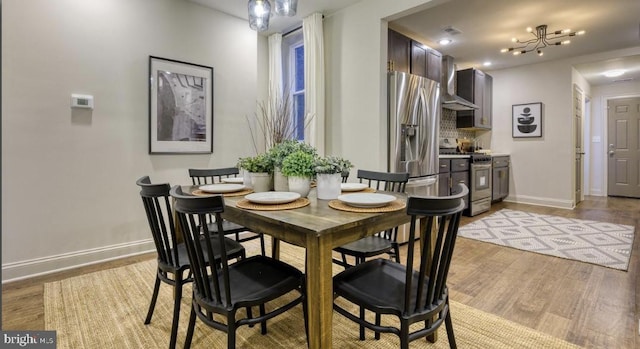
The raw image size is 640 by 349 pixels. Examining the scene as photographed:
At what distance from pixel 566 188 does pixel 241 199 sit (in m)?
5.72

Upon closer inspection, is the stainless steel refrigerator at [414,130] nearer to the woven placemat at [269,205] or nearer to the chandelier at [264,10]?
the chandelier at [264,10]

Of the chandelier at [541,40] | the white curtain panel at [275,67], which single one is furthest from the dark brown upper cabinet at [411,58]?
the white curtain panel at [275,67]

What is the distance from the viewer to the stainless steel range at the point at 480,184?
15.8 ft

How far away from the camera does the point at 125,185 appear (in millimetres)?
3146

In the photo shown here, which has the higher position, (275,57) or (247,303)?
(275,57)

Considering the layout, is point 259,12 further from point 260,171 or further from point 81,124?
point 81,124

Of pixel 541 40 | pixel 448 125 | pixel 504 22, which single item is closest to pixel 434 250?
pixel 504 22

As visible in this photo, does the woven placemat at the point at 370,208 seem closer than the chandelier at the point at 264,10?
Yes

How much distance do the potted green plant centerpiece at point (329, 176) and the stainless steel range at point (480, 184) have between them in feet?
11.6

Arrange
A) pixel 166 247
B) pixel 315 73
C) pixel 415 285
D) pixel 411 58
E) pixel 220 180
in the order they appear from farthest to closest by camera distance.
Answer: pixel 411 58, pixel 315 73, pixel 220 180, pixel 166 247, pixel 415 285

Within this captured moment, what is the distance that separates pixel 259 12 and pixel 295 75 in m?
2.13

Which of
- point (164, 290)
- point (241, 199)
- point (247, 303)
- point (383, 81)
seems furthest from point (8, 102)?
point (383, 81)

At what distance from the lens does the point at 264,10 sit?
2.36m

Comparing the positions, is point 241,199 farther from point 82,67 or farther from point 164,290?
point 82,67
